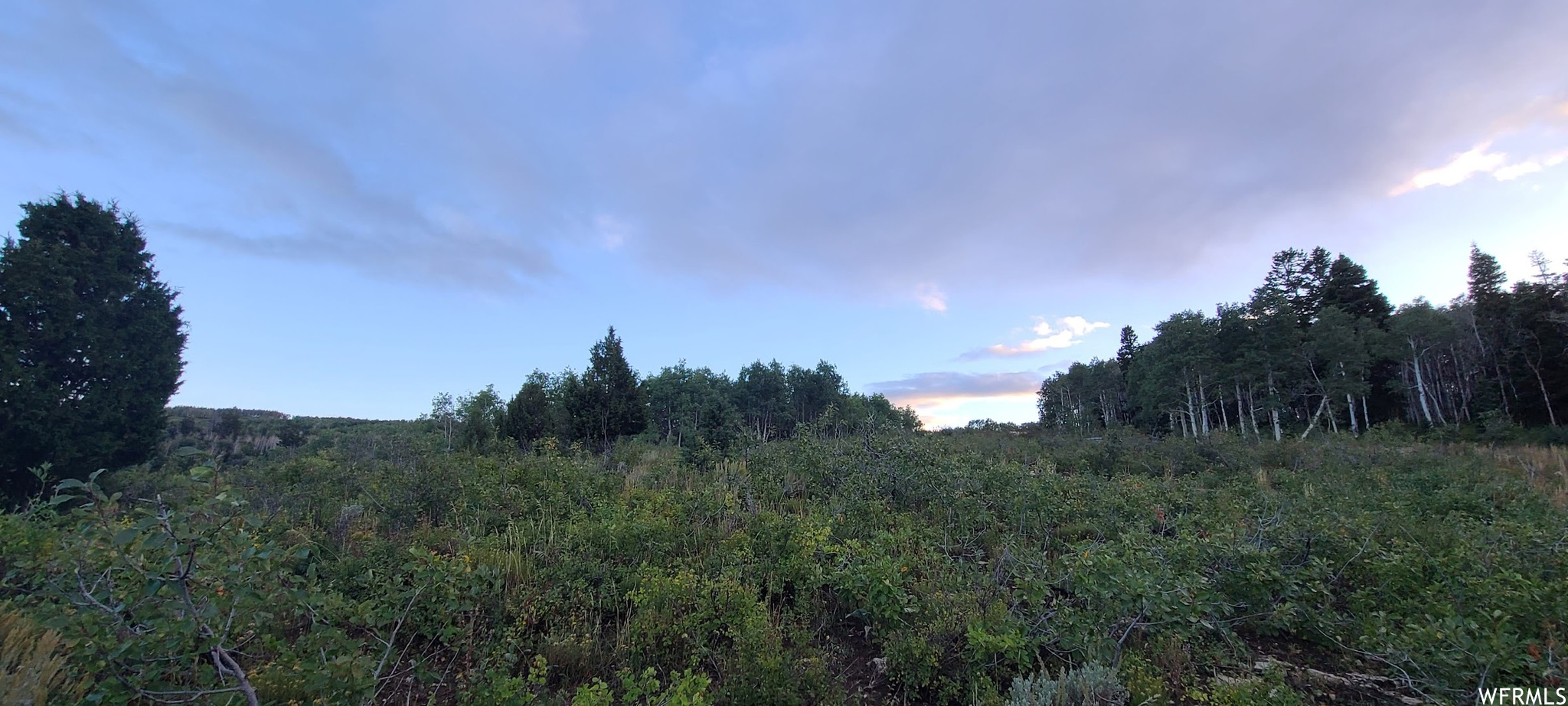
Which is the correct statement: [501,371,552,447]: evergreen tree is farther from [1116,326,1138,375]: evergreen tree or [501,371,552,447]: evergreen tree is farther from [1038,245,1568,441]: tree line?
[1116,326,1138,375]: evergreen tree

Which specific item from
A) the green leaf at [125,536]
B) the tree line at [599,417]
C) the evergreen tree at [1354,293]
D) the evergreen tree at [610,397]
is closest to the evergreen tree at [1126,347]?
the evergreen tree at [1354,293]

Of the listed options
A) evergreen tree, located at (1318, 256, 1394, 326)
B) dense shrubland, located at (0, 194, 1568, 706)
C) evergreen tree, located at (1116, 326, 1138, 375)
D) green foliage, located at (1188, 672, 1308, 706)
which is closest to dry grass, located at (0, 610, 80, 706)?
dense shrubland, located at (0, 194, 1568, 706)

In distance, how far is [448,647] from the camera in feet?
12.7

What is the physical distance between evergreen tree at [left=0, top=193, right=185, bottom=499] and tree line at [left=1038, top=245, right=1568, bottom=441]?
3404cm

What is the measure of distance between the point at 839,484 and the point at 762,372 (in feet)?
163

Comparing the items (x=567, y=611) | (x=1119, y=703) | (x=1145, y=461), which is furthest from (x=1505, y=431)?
(x=567, y=611)

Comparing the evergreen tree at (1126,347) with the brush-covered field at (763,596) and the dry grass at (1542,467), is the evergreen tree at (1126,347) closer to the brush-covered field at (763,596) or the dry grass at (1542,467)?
the dry grass at (1542,467)

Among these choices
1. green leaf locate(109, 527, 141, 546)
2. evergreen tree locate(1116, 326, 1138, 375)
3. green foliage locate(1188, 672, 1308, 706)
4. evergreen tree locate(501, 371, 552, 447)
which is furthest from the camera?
evergreen tree locate(1116, 326, 1138, 375)

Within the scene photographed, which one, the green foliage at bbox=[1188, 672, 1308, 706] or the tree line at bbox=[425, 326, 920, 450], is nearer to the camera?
the green foliage at bbox=[1188, 672, 1308, 706]

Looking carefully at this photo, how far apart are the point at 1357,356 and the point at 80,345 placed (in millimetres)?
49775

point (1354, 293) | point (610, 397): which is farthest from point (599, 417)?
point (1354, 293)

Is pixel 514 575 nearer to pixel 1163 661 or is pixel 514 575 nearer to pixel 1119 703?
pixel 1119 703

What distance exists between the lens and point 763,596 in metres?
4.80

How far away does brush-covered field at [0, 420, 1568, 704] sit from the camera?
2.64 meters
